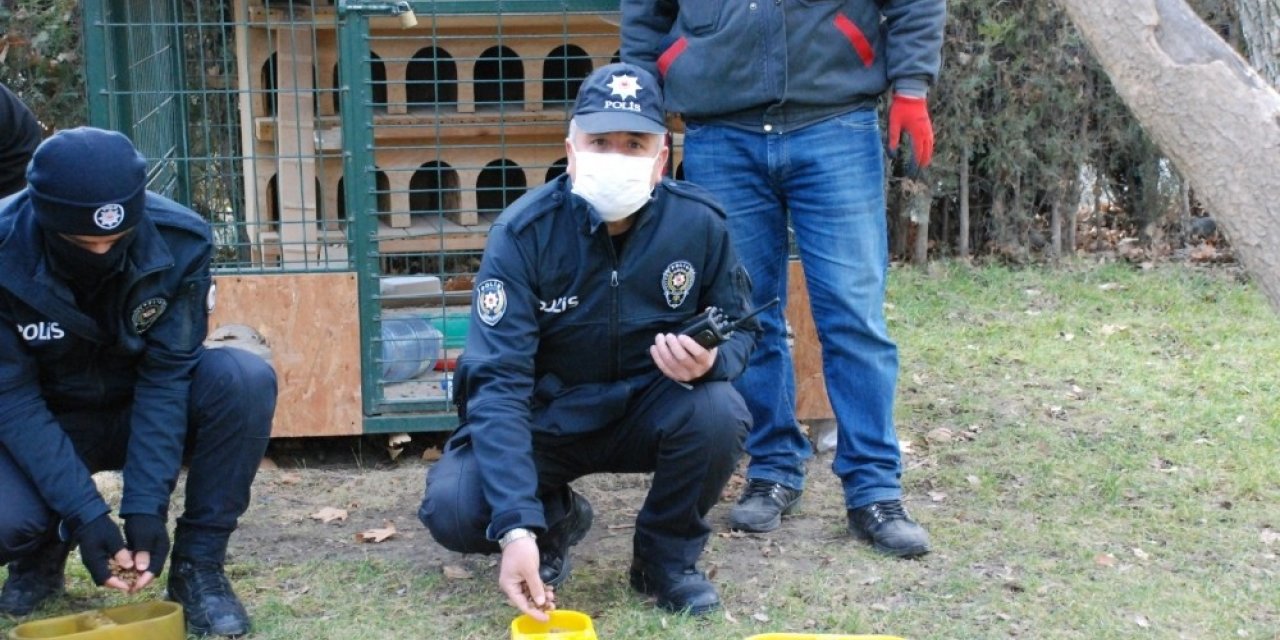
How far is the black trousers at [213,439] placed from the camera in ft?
12.2

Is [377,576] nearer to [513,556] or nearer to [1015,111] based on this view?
[513,556]

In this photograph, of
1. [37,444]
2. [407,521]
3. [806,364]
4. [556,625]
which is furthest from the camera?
[806,364]

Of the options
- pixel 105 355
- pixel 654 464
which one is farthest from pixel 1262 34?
pixel 105 355

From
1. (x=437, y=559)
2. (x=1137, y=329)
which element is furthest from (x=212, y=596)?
(x=1137, y=329)

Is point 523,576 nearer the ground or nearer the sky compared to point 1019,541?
nearer the sky

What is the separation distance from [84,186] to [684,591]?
5.68 feet

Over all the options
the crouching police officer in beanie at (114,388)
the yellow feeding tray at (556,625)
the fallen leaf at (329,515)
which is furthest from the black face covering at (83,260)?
the fallen leaf at (329,515)

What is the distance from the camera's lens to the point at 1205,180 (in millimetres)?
2570

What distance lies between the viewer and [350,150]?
16.5 ft

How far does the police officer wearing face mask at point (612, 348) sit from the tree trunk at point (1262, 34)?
1.58 metres

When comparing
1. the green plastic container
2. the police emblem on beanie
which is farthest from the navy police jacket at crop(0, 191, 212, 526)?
the green plastic container

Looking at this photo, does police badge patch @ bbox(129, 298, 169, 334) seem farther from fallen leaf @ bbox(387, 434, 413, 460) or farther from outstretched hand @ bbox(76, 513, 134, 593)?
fallen leaf @ bbox(387, 434, 413, 460)

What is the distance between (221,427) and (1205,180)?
7.65 ft

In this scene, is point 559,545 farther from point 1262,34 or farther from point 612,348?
point 1262,34
